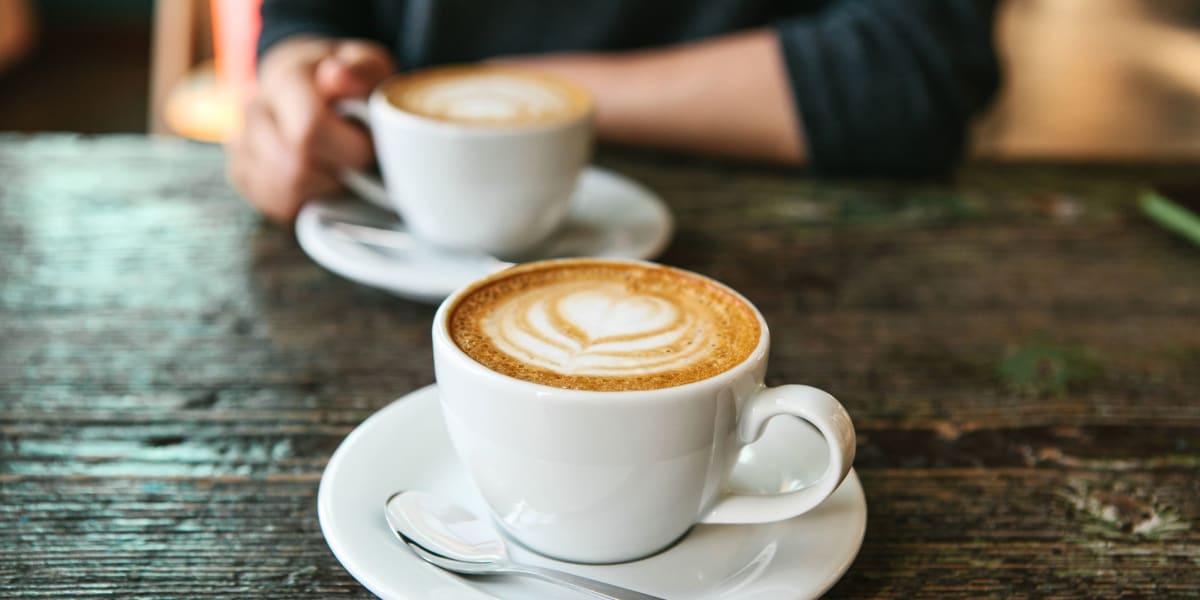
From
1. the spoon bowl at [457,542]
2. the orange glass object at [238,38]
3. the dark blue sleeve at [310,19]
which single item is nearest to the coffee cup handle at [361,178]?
the dark blue sleeve at [310,19]

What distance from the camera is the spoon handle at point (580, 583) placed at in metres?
0.39

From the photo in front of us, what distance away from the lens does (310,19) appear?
4.00 feet

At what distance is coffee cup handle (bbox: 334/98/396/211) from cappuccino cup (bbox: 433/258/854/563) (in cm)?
43

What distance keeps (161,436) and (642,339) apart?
Result: 0.97 feet

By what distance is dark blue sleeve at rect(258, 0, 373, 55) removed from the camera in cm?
118

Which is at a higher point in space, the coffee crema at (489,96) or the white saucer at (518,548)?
the coffee crema at (489,96)

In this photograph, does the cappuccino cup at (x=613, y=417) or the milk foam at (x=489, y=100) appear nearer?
the cappuccino cup at (x=613, y=417)

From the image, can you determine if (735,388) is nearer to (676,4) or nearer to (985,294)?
(985,294)

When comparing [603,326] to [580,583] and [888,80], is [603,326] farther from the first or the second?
[888,80]

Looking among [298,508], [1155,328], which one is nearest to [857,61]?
[1155,328]

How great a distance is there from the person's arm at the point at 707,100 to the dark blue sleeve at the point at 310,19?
1.07 feet

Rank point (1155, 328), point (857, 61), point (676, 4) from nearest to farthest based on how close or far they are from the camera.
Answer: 1. point (1155, 328)
2. point (857, 61)
3. point (676, 4)

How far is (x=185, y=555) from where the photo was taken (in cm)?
44

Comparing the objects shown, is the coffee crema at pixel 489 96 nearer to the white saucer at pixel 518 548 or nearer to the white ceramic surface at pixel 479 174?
the white ceramic surface at pixel 479 174
